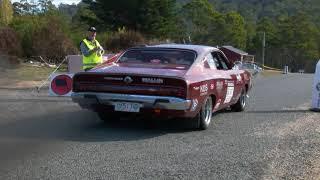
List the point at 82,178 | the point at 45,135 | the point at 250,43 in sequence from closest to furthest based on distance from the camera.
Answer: the point at 82,178 < the point at 45,135 < the point at 250,43

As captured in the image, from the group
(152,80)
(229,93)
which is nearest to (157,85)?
(152,80)

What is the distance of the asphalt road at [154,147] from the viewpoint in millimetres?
7070

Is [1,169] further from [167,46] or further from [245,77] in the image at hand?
[245,77]

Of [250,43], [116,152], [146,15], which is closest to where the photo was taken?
Answer: [116,152]

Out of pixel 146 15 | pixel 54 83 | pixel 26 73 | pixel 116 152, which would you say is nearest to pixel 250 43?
pixel 146 15

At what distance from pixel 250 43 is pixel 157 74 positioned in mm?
104104

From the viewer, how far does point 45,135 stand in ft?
30.8

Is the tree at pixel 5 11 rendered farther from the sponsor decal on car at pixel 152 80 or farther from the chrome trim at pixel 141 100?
the sponsor decal on car at pixel 152 80

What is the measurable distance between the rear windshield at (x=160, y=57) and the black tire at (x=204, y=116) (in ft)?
2.52

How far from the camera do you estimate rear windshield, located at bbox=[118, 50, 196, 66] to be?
425 inches

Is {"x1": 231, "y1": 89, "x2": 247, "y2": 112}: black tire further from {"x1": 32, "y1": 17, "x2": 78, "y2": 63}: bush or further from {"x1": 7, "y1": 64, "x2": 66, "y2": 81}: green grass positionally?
{"x1": 32, "y1": 17, "x2": 78, "y2": 63}: bush

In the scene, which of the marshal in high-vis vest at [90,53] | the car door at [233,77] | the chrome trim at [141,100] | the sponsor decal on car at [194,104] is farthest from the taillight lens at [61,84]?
the sponsor decal on car at [194,104]

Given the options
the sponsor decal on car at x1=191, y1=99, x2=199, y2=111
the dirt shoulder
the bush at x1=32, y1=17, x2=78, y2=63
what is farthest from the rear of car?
the bush at x1=32, y1=17, x2=78, y2=63

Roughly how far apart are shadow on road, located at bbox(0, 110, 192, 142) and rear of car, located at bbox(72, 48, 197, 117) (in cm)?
37
